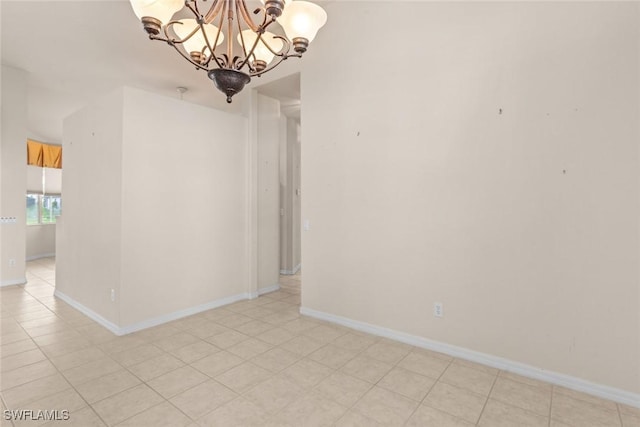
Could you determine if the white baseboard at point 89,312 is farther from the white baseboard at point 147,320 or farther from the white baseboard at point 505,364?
the white baseboard at point 505,364

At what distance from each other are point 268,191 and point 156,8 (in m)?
2.83

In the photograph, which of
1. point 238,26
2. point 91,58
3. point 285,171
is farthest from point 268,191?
point 91,58

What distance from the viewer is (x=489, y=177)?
2.36m

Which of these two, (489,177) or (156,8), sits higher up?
(156,8)

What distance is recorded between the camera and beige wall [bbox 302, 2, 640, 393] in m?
1.96

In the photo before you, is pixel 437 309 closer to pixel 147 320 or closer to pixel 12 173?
pixel 147 320

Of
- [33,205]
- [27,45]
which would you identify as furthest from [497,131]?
[33,205]

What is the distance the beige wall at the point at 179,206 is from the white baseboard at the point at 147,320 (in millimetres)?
52

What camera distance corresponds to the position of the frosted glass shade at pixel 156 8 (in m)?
1.69

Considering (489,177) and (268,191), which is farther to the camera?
(268,191)

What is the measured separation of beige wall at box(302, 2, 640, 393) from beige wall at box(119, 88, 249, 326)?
4.31 ft

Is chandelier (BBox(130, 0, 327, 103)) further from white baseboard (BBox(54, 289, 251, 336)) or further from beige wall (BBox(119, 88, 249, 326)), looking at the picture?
white baseboard (BBox(54, 289, 251, 336))

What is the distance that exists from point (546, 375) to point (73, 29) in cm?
553

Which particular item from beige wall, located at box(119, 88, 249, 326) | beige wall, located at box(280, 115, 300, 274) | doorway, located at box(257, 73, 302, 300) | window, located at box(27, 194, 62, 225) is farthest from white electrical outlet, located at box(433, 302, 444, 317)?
window, located at box(27, 194, 62, 225)
